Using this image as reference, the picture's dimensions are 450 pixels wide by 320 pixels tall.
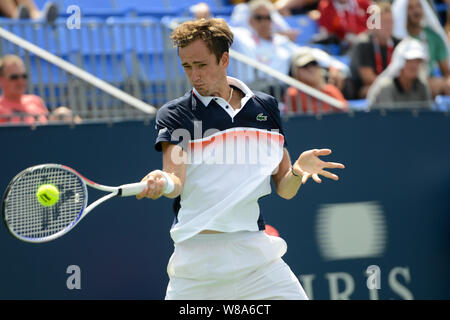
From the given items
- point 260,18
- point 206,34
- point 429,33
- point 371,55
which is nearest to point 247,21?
point 260,18

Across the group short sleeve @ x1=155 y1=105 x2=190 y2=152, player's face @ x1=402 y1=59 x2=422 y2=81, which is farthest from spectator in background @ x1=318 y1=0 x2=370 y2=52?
short sleeve @ x1=155 y1=105 x2=190 y2=152

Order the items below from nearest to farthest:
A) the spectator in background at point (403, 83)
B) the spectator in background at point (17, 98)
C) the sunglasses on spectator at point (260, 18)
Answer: the spectator in background at point (17, 98), the spectator in background at point (403, 83), the sunglasses on spectator at point (260, 18)

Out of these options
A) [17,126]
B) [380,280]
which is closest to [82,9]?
[17,126]

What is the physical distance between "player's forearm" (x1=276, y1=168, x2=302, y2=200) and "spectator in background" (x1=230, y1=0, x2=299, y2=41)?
3718 millimetres

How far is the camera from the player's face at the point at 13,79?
5415mm

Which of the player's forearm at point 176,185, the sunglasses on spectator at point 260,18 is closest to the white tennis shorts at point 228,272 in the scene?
the player's forearm at point 176,185

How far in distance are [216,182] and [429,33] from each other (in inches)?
216

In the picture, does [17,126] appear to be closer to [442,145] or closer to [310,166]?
[310,166]

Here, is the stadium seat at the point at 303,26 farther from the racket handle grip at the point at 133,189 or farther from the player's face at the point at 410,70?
the racket handle grip at the point at 133,189

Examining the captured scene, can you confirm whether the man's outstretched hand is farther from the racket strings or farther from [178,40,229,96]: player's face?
the racket strings

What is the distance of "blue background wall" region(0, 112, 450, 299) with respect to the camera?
520 centimetres

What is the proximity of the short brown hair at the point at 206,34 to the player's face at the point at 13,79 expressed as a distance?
7.06 ft

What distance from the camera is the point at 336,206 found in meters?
5.75
